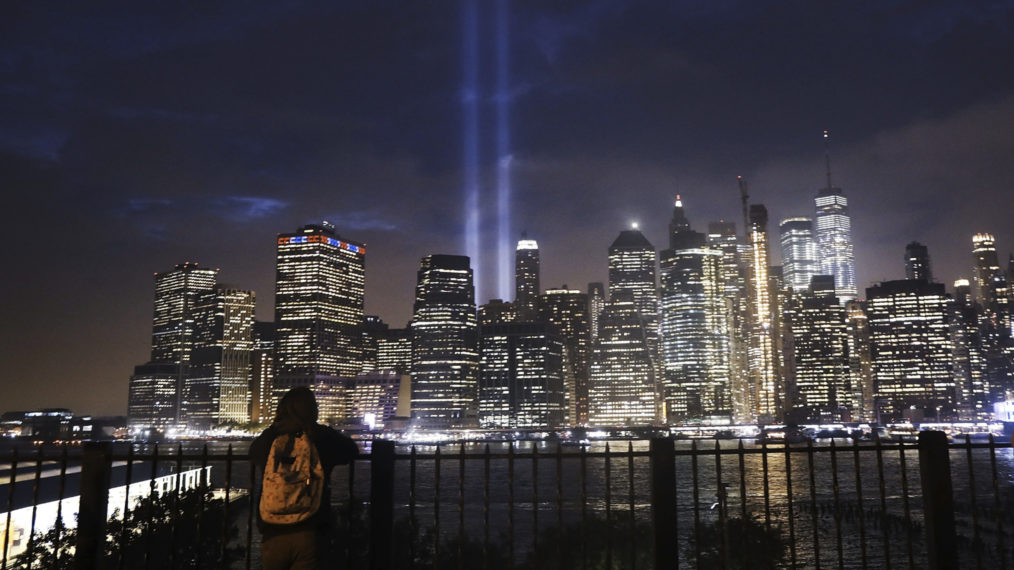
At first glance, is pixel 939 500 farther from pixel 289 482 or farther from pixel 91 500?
→ pixel 91 500

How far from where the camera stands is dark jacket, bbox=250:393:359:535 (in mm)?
6742

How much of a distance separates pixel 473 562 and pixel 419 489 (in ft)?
181

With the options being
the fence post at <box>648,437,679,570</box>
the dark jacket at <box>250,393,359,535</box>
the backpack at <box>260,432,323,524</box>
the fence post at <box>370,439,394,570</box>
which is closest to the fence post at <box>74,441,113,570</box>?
the dark jacket at <box>250,393,359,535</box>

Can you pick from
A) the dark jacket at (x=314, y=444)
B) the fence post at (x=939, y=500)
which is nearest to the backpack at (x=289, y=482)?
the dark jacket at (x=314, y=444)

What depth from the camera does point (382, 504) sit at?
8766mm

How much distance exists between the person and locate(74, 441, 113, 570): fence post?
3.01m

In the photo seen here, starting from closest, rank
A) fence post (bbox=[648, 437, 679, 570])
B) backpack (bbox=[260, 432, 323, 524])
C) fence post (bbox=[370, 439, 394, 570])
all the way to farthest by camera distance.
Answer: backpack (bbox=[260, 432, 323, 524]), fence post (bbox=[370, 439, 394, 570]), fence post (bbox=[648, 437, 679, 570])

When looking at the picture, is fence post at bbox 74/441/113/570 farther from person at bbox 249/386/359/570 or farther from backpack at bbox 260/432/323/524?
backpack at bbox 260/432/323/524

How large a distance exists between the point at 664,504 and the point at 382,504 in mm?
3309

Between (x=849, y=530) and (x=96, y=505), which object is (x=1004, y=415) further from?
(x=96, y=505)

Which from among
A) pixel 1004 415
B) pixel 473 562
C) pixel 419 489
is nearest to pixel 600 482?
pixel 419 489

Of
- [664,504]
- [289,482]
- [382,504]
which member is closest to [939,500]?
[664,504]

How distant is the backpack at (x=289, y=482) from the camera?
21.9ft

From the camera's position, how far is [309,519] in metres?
6.75
